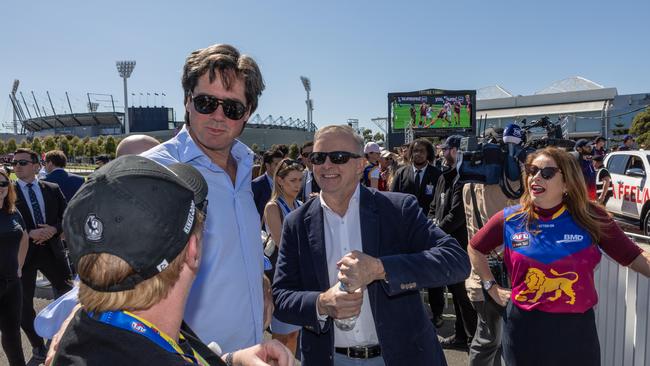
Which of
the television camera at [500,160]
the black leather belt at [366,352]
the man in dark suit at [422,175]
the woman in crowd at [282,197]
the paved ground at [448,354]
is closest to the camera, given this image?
the black leather belt at [366,352]

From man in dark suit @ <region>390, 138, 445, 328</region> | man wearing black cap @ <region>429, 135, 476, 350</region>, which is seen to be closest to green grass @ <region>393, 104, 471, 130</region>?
man in dark suit @ <region>390, 138, 445, 328</region>

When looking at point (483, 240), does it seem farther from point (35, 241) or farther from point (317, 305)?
point (35, 241)

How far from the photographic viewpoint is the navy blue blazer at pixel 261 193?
5.45 metres

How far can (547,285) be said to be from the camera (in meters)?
2.62

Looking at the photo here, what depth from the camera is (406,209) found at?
2297 millimetres

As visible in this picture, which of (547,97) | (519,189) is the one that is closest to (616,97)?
(547,97)

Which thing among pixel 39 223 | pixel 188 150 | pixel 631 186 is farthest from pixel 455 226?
pixel 631 186

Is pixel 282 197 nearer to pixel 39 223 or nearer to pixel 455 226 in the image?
pixel 455 226

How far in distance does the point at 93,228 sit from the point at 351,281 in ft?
3.56

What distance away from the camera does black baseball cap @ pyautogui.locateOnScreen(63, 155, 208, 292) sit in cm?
95

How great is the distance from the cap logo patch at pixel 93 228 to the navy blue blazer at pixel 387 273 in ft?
4.17

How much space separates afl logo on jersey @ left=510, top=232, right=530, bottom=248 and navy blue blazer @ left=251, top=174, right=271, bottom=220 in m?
3.17

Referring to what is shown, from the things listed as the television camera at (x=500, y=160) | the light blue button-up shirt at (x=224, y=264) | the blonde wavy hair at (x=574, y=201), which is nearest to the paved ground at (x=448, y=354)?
the television camera at (x=500, y=160)

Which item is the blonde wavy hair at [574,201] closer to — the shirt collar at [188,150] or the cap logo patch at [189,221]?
the shirt collar at [188,150]
